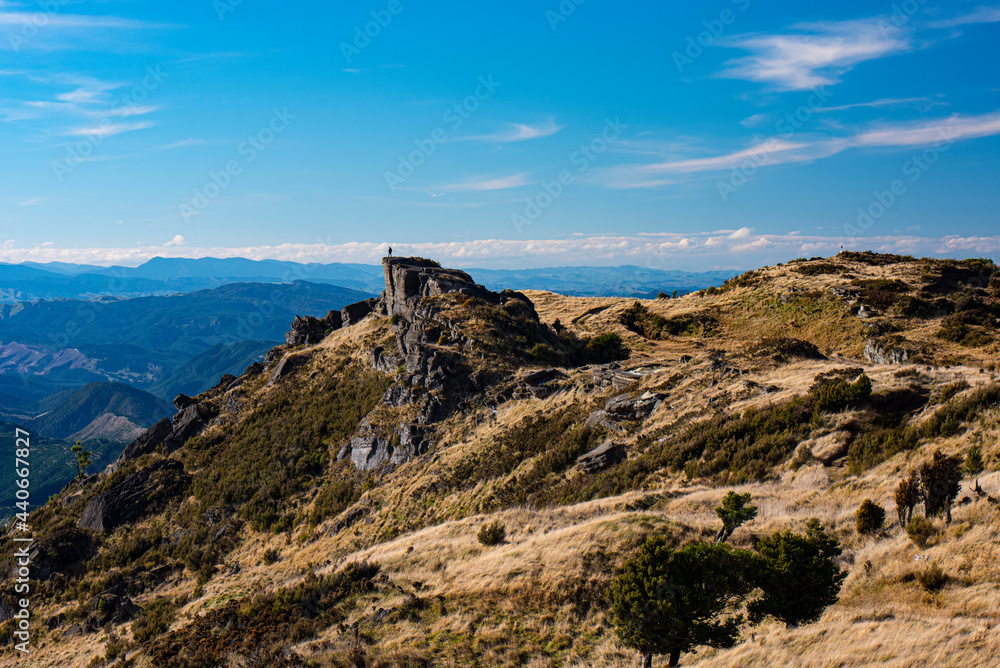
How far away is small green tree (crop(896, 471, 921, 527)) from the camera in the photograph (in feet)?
48.5

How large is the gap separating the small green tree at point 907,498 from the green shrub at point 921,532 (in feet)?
1.84

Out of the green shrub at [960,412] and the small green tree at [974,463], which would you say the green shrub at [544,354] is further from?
the small green tree at [974,463]

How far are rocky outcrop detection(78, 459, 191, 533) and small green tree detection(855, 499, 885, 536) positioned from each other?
52303 mm

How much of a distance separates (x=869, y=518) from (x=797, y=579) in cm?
504

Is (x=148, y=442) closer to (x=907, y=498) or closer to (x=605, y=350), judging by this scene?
(x=605, y=350)

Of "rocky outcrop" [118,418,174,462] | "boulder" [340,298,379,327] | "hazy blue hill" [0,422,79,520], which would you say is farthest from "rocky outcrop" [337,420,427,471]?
"hazy blue hill" [0,422,79,520]

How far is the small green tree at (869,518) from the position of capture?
15383mm

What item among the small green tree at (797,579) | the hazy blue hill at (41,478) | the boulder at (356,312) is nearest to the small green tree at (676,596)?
the small green tree at (797,579)

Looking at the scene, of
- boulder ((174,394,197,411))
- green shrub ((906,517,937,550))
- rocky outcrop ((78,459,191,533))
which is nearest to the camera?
green shrub ((906,517,937,550))

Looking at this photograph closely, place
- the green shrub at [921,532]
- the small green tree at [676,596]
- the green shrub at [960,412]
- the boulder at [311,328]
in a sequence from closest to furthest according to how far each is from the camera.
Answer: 1. the small green tree at [676,596]
2. the green shrub at [921,532]
3. the green shrub at [960,412]
4. the boulder at [311,328]

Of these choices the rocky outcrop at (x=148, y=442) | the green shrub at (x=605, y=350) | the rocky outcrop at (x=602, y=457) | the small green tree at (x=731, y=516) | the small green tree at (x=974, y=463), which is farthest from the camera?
the rocky outcrop at (x=148, y=442)

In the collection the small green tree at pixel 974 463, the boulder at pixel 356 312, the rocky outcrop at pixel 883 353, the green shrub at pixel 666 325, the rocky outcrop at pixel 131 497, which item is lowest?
the rocky outcrop at pixel 131 497

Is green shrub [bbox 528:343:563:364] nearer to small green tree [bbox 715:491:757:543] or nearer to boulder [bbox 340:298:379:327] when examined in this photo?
boulder [bbox 340:298:379:327]

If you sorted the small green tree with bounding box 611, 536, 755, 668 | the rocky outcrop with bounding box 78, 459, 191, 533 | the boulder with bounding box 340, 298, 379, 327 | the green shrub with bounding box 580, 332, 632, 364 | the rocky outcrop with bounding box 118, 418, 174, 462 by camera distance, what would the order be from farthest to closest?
1. the boulder with bounding box 340, 298, 379, 327
2. the rocky outcrop with bounding box 118, 418, 174, 462
3. the green shrub with bounding box 580, 332, 632, 364
4. the rocky outcrop with bounding box 78, 459, 191, 533
5. the small green tree with bounding box 611, 536, 755, 668
